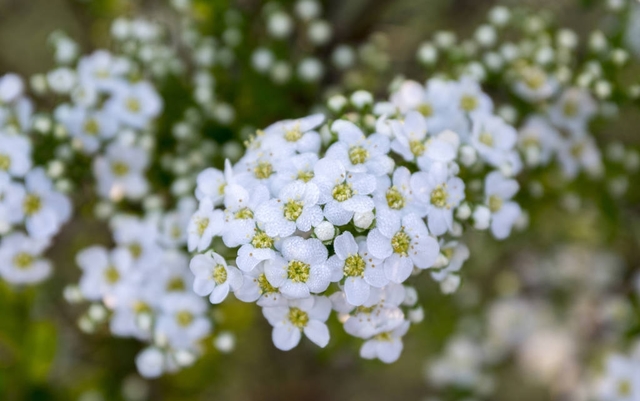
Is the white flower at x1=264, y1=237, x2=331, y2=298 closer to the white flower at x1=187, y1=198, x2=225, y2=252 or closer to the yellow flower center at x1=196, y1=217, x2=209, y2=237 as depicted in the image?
the white flower at x1=187, y1=198, x2=225, y2=252

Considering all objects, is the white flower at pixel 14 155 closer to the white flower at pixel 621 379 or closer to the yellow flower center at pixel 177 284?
the yellow flower center at pixel 177 284

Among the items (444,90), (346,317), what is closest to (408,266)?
(346,317)

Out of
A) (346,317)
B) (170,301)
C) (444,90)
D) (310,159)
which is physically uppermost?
(444,90)

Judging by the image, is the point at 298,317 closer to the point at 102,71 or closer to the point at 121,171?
the point at 121,171

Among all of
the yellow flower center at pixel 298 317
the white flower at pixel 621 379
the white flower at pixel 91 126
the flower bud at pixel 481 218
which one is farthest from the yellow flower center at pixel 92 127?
the white flower at pixel 621 379

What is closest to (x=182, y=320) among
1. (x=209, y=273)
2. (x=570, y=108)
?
(x=209, y=273)

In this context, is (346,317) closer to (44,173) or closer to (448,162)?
(448,162)

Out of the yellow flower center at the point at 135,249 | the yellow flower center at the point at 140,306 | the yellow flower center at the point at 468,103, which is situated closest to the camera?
the yellow flower center at the point at 468,103
